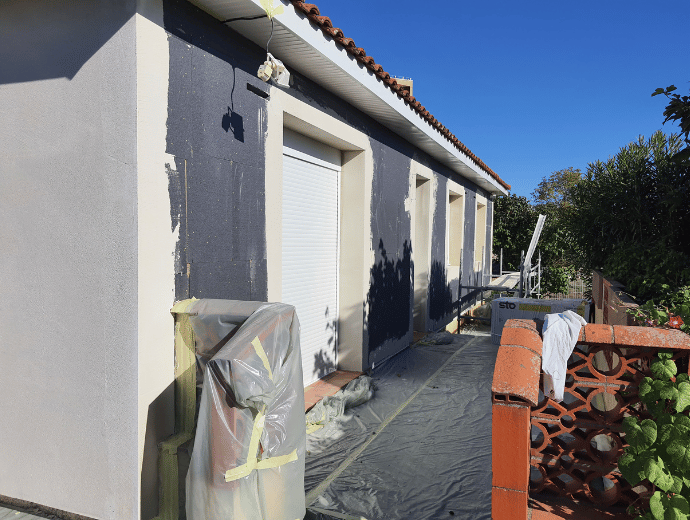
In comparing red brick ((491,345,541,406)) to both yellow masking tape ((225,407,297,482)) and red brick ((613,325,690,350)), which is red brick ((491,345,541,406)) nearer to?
red brick ((613,325,690,350))

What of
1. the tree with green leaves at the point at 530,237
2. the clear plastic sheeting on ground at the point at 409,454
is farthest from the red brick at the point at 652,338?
the tree with green leaves at the point at 530,237

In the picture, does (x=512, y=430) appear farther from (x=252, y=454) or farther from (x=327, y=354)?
(x=327, y=354)

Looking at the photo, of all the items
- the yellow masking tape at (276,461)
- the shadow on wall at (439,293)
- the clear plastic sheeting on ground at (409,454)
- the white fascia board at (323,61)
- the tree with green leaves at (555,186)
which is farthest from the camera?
the tree with green leaves at (555,186)

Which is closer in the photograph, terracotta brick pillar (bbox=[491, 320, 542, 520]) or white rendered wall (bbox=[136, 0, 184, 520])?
terracotta brick pillar (bbox=[491, 320, 542, 520])

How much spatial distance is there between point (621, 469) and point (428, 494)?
157 cm

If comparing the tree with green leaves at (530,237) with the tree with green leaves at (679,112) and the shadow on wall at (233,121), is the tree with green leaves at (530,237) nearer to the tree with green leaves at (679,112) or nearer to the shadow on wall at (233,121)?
the tree with green leaves at (679,112)

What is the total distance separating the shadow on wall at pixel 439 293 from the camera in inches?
374

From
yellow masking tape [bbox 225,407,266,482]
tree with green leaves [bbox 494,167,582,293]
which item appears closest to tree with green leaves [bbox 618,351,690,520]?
yellow masking tape [bbox 225,407,266,482]

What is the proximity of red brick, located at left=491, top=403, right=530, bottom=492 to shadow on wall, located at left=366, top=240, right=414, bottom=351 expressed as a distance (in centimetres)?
417

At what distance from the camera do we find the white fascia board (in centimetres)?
357

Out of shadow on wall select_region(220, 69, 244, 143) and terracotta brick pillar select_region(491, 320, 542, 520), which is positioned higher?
shadow on wall select_region(220, 69, 244, 143)

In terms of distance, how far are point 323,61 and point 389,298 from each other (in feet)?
12.5

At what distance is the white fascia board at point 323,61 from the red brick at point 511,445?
3044 millimetres

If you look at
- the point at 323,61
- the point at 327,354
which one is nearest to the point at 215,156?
the point at 323,61
